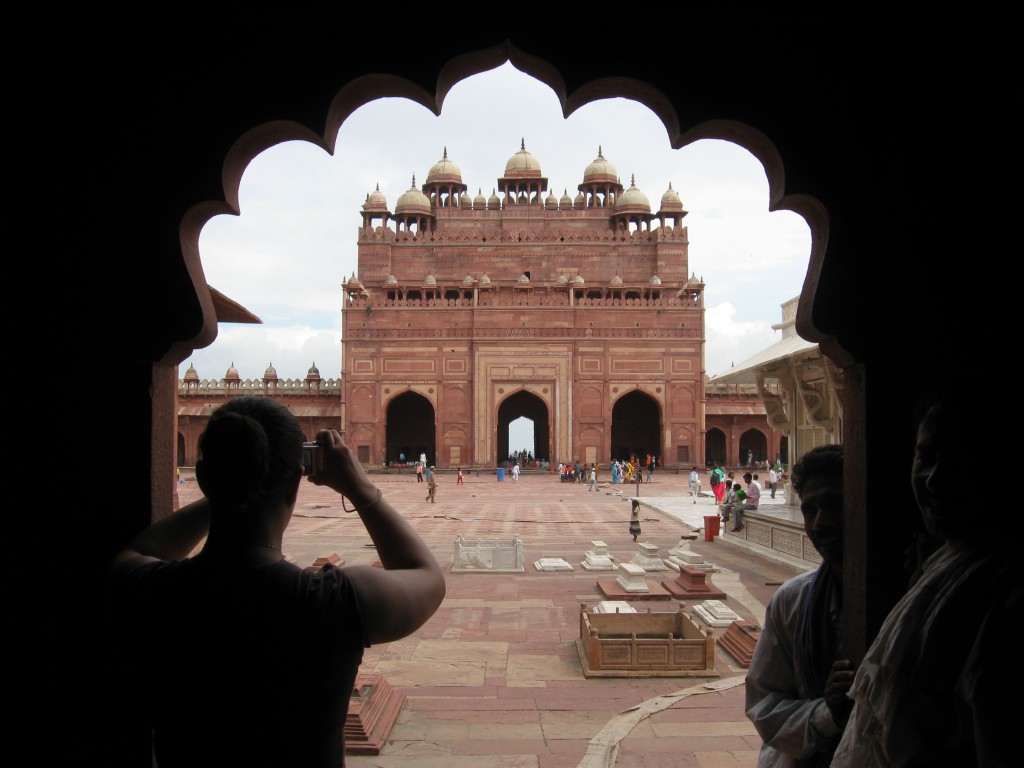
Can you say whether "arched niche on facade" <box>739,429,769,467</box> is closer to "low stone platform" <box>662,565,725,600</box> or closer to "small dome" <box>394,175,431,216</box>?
"small dome" <box>394,175,431,216</box>

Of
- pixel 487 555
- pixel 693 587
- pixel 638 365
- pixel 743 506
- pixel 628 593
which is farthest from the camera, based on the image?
pixel 638 365

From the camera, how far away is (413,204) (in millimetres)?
38688

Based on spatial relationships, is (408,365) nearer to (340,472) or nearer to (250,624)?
(340,472)

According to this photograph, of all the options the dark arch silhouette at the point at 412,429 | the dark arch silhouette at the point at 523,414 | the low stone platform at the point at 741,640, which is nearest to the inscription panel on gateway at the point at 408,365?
the dark arch silhouette at the point at 412,429

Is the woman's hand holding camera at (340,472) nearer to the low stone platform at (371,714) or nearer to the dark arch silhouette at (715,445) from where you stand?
the low stone platform at (371,714)

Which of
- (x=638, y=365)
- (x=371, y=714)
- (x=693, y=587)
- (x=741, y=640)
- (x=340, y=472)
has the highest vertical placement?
(x=638, y=365)

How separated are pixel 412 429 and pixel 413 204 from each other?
11592 millimetres

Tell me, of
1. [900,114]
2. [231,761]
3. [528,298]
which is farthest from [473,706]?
[528,298]

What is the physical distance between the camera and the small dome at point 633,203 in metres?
38.2

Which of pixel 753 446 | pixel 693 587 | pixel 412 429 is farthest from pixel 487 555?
pixel 753 446

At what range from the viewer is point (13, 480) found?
1831mm

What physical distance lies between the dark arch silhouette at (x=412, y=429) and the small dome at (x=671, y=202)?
15626 mm

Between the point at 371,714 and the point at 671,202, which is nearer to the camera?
the point at 371,714

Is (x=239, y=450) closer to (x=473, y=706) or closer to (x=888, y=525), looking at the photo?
(x=888, y=525)
